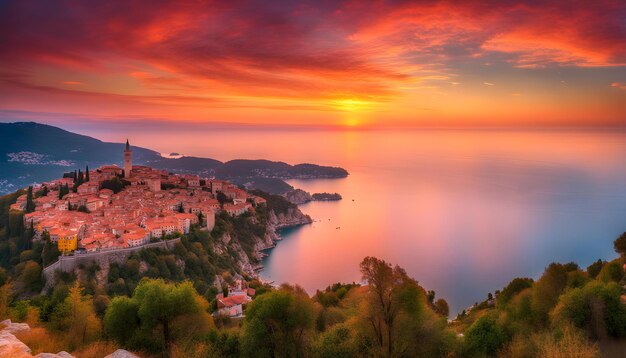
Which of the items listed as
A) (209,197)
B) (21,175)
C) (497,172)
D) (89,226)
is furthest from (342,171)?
(89,226)

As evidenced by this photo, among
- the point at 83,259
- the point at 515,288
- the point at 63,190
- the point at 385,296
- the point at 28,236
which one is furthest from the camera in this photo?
the point at 63,190

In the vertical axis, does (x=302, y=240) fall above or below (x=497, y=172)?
below

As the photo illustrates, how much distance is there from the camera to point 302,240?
32062mm

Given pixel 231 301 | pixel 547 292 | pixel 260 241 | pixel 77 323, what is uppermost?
pixel 547 292

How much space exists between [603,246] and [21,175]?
195ft

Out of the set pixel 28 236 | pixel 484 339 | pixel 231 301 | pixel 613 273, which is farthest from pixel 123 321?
pixel 28 236

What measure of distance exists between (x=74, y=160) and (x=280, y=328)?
2473 inches

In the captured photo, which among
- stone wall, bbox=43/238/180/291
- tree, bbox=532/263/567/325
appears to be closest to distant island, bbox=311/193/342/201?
stone wall, bbox=43/238/180/291

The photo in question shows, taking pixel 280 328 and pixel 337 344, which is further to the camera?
pixel 280 328

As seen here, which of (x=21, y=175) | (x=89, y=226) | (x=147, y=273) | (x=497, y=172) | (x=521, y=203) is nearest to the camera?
(x=147, y=273)

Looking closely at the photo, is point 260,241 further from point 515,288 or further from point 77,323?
point 77,323

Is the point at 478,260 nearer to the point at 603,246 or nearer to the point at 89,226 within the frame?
the point at 603,246

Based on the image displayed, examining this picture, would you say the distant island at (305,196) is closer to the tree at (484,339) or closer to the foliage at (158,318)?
the foliage at (158,318)

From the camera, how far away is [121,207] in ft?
73.2
